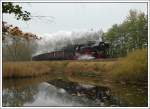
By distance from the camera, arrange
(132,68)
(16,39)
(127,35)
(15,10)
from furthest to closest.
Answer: (132,68), (127,35), (16,39), (15,10)

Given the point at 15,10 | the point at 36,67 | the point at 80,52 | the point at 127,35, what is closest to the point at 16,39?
the point at 15,10

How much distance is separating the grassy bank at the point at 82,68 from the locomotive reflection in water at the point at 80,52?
0.25ft

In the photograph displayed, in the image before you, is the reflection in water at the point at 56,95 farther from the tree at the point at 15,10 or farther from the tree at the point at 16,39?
the tree at the point at 15,10

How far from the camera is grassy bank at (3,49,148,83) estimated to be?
4609mm

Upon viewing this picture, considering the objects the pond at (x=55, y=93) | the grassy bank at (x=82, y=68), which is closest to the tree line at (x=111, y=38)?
the grassy bank at (x=82, y=68)

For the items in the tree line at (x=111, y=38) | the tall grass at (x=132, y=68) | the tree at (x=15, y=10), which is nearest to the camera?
the tree at (x=15, y=10)

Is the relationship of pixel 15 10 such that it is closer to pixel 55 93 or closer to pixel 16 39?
pixel 16 39

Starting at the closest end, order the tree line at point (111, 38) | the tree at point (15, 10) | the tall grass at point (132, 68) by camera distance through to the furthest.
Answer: the tree at point (15, 10), the tree line at point (111, 38), the tall grass at point (132, 68)

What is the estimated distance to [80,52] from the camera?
15.6ft

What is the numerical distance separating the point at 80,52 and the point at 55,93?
30.6 inches

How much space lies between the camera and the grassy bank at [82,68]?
461 centimetres

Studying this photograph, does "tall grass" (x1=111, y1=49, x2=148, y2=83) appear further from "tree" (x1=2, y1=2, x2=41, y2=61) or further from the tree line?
"tree" (x1=2, y1=2, x2=41, y2=61)

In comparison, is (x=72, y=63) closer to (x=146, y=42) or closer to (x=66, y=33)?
(x=66, y=33)

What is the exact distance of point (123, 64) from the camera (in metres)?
4.89
